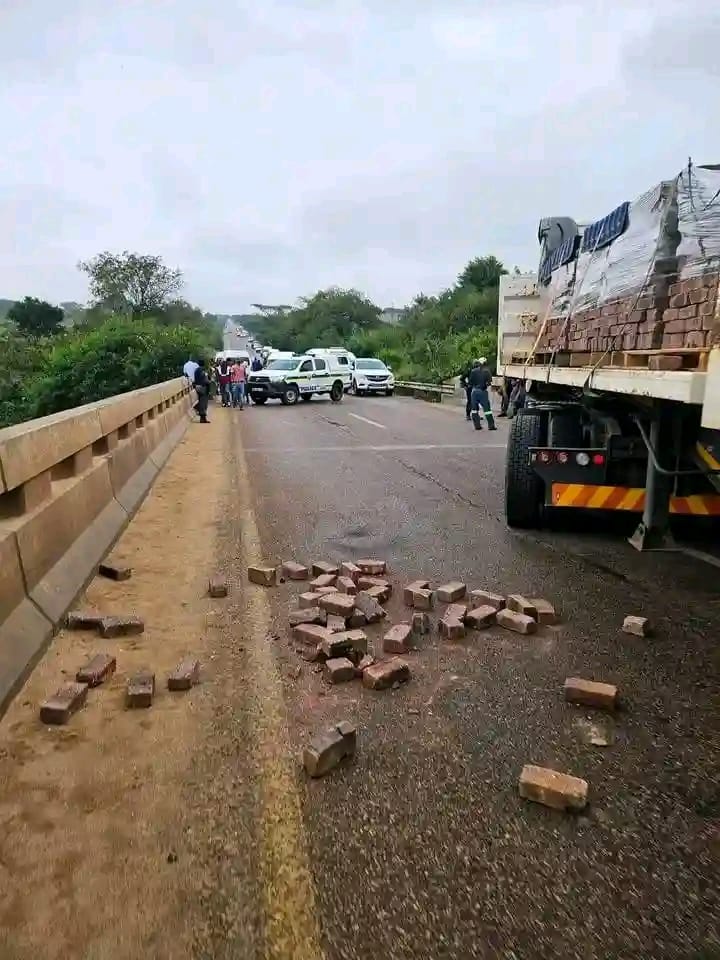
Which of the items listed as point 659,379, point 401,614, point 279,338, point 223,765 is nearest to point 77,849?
point 223,765

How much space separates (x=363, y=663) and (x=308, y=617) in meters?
0.69

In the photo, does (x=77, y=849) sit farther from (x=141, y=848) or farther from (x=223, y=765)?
(x=223, y=765)

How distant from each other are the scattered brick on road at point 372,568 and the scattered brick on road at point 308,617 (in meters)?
1.06

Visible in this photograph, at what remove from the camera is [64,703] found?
332 cm

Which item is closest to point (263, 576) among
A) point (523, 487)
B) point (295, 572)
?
point (295, 572)

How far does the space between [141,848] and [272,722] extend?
36.8 inches

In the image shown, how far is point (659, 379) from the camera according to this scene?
4328mm

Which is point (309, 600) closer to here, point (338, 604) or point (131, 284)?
point (338, 604)

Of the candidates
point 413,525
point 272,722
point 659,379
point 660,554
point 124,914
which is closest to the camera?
point 124,914

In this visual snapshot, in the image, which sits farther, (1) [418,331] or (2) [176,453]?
(1) [418,331]

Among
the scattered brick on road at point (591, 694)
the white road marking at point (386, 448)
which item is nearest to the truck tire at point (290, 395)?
the white road marking at point (386, 448)

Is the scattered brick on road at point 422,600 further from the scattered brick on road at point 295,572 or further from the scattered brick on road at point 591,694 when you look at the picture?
the scattered brick on road at point 591,694

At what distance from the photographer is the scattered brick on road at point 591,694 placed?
3.45 m

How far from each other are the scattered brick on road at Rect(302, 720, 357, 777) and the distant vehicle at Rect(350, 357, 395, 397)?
1418 inches
